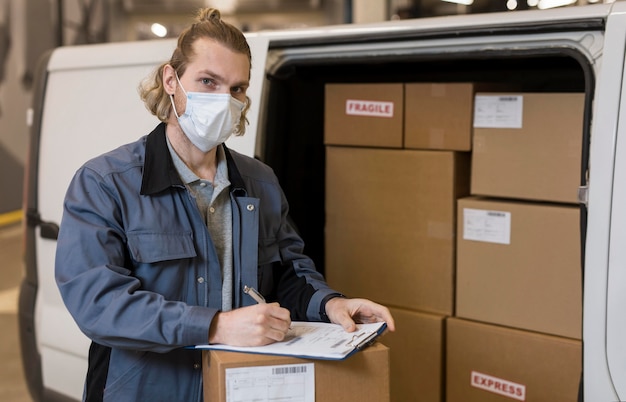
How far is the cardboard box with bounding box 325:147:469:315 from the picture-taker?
2.50 meters

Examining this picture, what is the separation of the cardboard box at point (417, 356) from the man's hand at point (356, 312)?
32.1 inches

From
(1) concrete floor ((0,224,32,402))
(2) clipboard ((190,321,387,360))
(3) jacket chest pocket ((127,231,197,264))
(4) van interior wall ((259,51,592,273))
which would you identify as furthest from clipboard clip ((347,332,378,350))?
(1) concrete floor ((0,224,32,402))

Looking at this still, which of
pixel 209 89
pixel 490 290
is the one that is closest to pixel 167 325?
pixel 209 89

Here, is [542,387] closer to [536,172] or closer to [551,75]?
[536,172]

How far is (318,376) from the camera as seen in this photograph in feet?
4.86

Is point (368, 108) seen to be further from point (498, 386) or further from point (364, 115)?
point (498, 386)

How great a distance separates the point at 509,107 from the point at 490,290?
60cm

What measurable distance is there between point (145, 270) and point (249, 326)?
11.2 inches

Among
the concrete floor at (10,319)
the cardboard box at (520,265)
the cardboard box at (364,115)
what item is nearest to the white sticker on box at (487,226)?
the cardboard box at (520,265)

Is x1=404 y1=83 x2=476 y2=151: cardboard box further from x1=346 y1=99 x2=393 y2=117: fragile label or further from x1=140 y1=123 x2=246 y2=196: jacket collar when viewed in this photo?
x1=140 y1=123 x2=246 y2=196: jacket collar

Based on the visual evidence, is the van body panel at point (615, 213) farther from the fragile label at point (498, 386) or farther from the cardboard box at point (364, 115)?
the cardboard box at point (364, 115)

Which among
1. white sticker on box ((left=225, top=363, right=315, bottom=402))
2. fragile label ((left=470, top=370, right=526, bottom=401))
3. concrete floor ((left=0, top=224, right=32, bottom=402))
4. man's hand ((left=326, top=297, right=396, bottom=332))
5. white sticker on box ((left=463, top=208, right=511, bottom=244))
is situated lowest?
concrete floor ((left=0, top=224, right=32, bottom=402))

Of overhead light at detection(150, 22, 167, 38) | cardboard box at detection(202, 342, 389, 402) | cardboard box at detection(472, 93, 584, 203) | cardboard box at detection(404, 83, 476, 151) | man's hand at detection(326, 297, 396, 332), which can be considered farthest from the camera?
overhead light at detection(150, 22, 167, 38)

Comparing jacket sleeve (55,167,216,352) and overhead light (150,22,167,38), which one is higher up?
overhead light (150,22,167,38)
